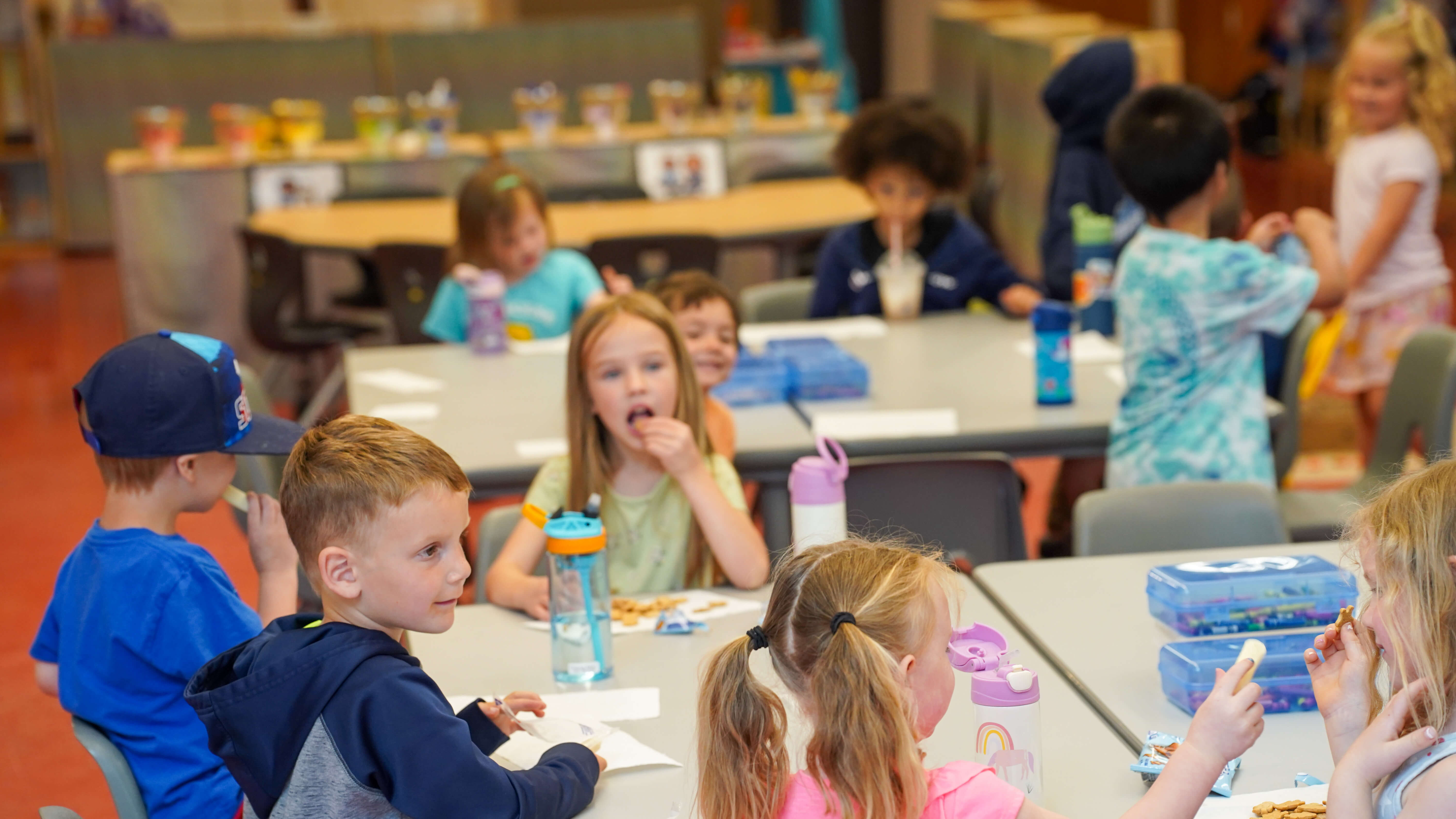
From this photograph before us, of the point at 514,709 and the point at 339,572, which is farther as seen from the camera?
the point at 514,709

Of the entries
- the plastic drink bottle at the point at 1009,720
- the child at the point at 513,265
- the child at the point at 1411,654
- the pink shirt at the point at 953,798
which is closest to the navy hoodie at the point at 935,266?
the child at the point at 513,265

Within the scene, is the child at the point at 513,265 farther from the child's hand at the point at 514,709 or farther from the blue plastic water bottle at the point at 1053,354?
the child's hand at the point at 514,709

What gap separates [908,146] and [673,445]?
213cm

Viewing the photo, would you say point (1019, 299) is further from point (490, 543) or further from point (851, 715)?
point (851, 715)

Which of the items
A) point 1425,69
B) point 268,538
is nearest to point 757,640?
point 268,538

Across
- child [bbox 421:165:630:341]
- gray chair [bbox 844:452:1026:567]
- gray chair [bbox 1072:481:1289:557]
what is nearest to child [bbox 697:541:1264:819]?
gray chair [bbox 1072:481:1289:557]

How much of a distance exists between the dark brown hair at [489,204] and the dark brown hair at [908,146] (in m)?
0.94

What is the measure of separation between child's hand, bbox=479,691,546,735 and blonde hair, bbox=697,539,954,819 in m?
0.40

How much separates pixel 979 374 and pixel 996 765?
2.09m

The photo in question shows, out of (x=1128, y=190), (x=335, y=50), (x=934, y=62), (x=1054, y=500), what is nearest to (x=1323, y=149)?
(x=934, y=62)

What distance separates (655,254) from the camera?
18.0ft

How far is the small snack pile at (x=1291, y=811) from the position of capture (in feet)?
5.15

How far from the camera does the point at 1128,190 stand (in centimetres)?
315

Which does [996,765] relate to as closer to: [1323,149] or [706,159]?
[706,159]
